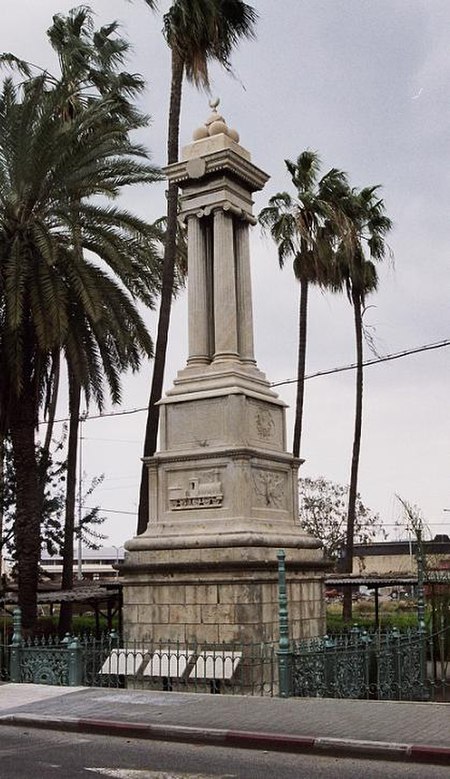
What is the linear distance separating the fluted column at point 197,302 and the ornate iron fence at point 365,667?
4912mm

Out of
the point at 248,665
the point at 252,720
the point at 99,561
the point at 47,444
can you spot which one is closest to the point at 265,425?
the point at 248,665

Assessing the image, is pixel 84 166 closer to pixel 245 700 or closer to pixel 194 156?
pixel 194 156

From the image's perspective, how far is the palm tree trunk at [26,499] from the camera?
19.0 metres

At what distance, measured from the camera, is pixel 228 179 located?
600 inches

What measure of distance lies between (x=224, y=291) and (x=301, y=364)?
51.3 feet

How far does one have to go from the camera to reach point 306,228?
1200 inches

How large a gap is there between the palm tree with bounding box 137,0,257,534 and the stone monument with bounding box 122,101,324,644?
535cm

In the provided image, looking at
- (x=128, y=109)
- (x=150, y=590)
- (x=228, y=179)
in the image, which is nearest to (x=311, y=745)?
(x=150, y=590)

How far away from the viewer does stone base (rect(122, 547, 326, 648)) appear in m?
12.9

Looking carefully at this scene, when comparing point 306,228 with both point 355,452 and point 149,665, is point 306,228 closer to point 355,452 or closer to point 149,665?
point 355,452

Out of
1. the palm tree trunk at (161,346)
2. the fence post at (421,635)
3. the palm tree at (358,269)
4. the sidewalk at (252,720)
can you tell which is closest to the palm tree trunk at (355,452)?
the palm tree at (358,269)

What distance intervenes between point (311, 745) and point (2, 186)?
45.5ft

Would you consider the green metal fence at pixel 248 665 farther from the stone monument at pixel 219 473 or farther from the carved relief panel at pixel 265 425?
the carved relief panel at pixel 265 425

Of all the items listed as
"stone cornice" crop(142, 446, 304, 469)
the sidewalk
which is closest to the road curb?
the sidewalk
